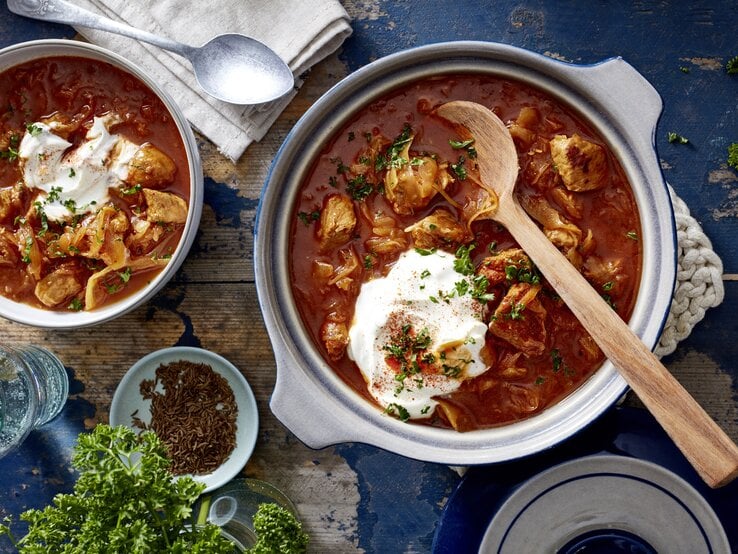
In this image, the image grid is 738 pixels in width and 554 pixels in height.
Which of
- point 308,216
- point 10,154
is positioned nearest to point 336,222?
point 308,216

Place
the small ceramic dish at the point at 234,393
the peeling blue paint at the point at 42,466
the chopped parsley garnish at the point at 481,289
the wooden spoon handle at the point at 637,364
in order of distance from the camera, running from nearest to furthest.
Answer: the wooden spoon handle at the point at 637,364 → the chopped parsley garnish at the point at 481,289 → the small ceramic dish at the point at 234,393 → the peeling blue paint at the point at 42,466

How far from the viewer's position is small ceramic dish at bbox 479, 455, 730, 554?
10.7 ft

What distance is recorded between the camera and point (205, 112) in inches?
146

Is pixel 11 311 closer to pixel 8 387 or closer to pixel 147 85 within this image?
pixel 8 387

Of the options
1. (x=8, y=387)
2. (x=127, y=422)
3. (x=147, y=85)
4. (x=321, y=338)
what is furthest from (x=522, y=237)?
(x=8, y=387)

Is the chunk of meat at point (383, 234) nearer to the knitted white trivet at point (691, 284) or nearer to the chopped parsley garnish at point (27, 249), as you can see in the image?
the knitted white trivet at point (691, 284)

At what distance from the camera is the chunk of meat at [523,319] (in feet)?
10.6

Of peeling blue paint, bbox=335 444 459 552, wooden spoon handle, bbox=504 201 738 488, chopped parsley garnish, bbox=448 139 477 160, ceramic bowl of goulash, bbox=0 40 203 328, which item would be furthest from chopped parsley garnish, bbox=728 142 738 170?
ceramic bowl of goulash, bbox=0 40 203 328

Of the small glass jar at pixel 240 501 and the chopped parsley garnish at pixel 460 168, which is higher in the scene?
the chopped parsley garnish at pixel 460 168

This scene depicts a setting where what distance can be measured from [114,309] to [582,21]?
101 inches

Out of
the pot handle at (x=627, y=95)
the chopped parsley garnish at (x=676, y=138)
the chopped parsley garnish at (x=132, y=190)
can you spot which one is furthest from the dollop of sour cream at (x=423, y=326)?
the chopped parsley garnish at (x=676, y=138)

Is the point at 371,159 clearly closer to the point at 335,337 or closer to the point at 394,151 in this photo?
the point at 394,151

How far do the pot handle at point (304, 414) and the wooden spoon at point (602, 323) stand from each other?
1.05 metres

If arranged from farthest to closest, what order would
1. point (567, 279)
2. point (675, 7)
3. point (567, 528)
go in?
point (675, 7) → point (567, 528) → point (567, 279)
